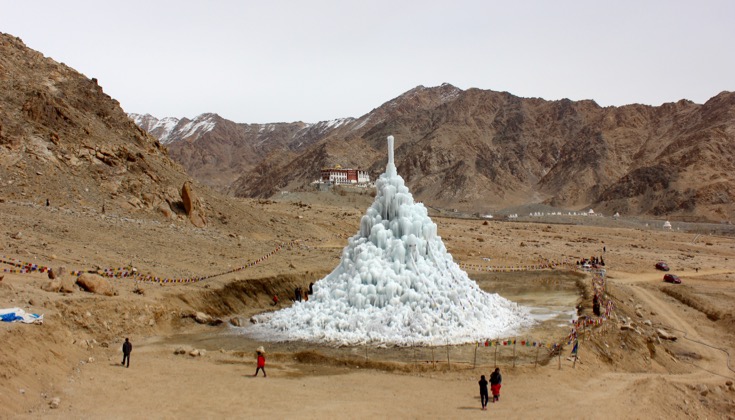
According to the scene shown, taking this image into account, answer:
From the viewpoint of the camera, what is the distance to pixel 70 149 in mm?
34531

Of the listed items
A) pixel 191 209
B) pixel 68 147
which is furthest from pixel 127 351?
pixel 68 147

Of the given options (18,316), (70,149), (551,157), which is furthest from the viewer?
(551,157)

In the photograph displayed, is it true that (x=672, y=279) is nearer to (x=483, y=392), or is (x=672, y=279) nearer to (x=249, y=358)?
(x=483, y=392)

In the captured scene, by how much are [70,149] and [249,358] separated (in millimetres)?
23816

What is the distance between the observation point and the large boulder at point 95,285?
19.4m

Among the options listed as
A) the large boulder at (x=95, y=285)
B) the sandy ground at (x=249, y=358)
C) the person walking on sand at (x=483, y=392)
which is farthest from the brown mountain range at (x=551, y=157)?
the large boulder at (x=95, y=285)

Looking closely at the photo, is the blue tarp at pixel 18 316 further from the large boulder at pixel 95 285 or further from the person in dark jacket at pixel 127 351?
the large boulder at pixel 95 285

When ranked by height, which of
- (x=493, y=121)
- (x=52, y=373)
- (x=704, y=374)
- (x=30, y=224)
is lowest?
(x=704, y=374)

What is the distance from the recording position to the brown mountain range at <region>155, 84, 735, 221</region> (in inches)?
3625

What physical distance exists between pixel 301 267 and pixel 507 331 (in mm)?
13630

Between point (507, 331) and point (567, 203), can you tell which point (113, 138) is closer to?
point (507, 331)

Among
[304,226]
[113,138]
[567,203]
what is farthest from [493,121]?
[113,138]

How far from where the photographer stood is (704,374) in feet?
57.2

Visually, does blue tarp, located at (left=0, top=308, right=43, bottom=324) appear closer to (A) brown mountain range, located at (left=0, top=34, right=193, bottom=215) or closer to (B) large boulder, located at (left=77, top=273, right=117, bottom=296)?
(B) large boulder, located at (left=77, top=273, right=117, bottom=296)
